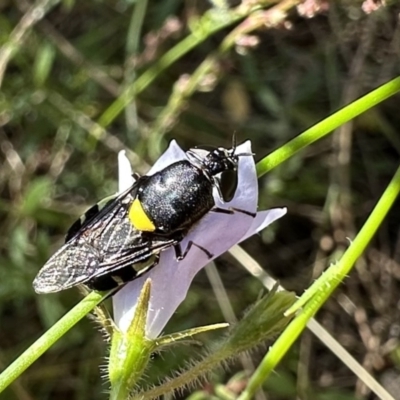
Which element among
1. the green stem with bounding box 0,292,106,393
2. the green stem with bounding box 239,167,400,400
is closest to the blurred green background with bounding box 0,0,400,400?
the green stem with bounding box 239,167,400,400

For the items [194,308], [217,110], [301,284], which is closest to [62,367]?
[194,308]

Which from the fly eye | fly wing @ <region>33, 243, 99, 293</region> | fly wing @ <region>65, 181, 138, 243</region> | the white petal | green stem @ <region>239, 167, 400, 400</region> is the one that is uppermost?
fly wing @ <region>65, 181, 138, 243</region>

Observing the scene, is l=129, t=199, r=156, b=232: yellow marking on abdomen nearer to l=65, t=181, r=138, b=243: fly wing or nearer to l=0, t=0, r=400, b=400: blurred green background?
l=65, t=181, r=138, b=243: fly wing

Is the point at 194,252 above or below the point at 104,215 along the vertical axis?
below

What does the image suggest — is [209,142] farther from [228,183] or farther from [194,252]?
[194,252]

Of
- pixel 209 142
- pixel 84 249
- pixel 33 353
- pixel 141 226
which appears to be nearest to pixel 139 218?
pixel 141 226

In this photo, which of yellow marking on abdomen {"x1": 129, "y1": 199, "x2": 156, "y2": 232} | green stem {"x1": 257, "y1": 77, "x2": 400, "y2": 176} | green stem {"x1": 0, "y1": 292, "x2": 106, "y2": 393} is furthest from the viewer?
yellow marking on abdomen {"x1": 129, "y1": 199, "x2": 156, "y2": 232}

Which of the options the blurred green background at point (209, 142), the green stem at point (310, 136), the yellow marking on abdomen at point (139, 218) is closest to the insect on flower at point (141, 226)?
the yellow marking on abdomen at point (139, 218)
